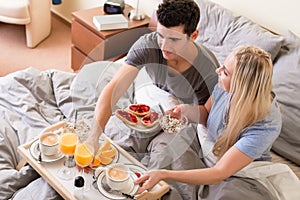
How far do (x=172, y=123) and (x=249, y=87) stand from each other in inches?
13.9

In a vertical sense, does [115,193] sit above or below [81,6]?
above

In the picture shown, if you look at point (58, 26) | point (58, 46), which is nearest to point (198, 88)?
point (58, 46)

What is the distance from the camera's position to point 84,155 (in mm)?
1631

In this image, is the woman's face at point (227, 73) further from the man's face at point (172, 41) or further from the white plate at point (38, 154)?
the white plate at point (38, 154)

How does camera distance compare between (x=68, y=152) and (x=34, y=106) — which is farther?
(x=34, y=106)

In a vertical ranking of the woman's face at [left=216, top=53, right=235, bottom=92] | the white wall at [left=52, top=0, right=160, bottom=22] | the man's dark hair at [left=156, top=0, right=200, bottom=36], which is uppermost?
the man's dark hair at [left=156, top=0, right=200, bottom=36]

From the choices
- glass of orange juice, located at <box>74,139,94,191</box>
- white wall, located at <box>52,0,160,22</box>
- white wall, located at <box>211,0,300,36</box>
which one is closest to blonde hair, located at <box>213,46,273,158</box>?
glass of orange juice, located at <box>74,139,94,191</box>

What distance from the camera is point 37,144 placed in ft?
5.82

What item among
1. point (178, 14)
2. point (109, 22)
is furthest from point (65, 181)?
point (109, 22)

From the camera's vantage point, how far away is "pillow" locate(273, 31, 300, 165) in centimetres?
205

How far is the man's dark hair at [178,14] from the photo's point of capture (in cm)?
169

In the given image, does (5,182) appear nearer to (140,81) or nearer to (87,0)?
(140,81)

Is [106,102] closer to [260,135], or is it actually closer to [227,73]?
[227,73]

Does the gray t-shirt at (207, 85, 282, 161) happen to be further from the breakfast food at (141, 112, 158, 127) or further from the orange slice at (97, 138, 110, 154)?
the orange slice at (97, 138, 110, 154)
